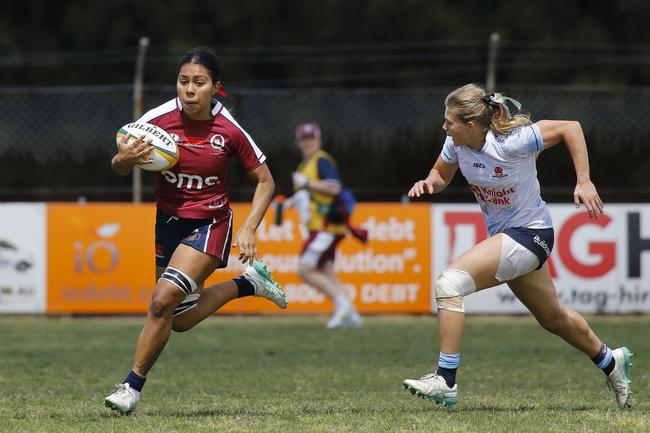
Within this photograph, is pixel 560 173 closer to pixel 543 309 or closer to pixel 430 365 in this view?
pixel 430 365

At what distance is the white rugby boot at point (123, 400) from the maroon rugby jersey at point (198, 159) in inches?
39.3

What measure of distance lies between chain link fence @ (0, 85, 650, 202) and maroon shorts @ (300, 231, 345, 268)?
163 cm

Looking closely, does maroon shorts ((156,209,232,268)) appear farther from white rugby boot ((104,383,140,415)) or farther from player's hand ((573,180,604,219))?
player's hand ((573,180,604,219))

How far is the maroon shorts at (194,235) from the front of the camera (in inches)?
286

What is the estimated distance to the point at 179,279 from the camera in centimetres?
708

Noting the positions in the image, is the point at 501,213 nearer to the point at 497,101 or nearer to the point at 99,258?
the point at 497,101

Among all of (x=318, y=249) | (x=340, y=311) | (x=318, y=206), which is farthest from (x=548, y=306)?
(x=318, y=206)

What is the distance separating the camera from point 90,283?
1459 cm

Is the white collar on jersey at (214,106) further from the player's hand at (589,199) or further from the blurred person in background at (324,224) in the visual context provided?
the blurred person in background at (324,224)

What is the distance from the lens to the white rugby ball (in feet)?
23.2

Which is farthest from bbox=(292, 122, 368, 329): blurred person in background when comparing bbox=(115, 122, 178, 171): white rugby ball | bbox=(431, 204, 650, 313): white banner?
bbox=(115, 122, 178, 171): white rugby ball

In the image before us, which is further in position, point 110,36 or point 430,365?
point 110,36

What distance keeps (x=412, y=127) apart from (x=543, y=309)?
28.7 feet

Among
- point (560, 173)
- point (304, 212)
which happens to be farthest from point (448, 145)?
point (560, 173)
